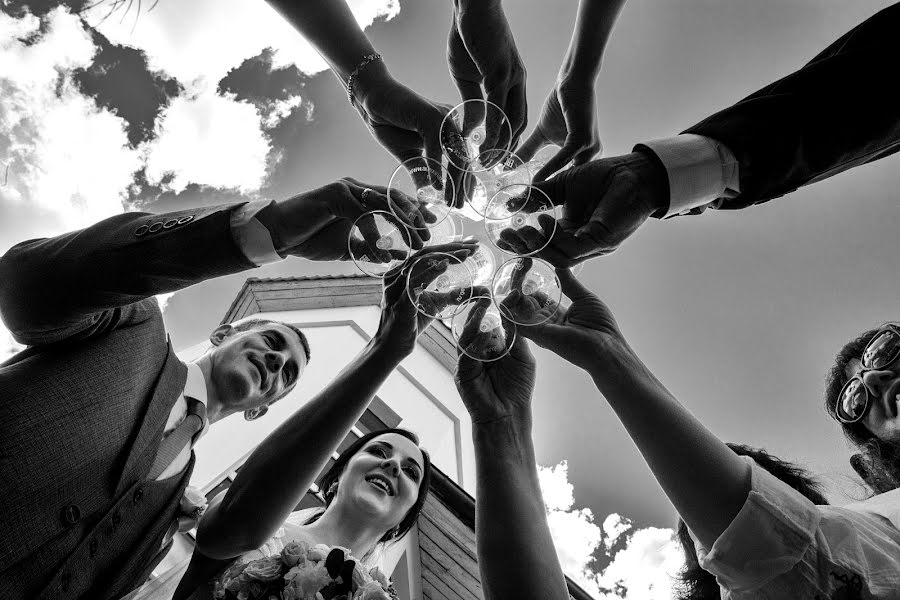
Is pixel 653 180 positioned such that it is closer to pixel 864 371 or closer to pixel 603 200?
pixel 603 200

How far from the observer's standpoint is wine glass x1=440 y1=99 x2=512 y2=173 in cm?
224

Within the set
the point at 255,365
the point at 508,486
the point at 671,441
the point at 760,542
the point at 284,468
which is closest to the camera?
the point at 760,542

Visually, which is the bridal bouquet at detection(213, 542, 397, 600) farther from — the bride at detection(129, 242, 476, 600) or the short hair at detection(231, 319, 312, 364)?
the short hair at detection(231, 319, 312, 364)

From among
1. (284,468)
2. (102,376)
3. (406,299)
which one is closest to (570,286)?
(406,299)

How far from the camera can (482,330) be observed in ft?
7.64

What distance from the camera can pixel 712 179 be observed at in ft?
5.55

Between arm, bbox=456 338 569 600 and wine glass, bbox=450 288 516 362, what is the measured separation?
0.04 metres

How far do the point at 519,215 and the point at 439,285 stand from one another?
49 centimetres

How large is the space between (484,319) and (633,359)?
856 millimetres

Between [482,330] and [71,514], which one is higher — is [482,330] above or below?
above

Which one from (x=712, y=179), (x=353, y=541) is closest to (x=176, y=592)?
(x=353, y=541)

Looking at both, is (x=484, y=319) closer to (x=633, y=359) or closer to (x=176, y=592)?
(x=633, y=359)

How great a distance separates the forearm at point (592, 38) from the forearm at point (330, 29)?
40.5 inches

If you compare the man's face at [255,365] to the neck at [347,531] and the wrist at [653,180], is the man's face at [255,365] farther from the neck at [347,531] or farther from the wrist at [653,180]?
the wrist at [653,180]
